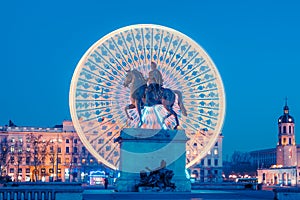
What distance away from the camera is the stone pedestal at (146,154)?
46500 millimetres

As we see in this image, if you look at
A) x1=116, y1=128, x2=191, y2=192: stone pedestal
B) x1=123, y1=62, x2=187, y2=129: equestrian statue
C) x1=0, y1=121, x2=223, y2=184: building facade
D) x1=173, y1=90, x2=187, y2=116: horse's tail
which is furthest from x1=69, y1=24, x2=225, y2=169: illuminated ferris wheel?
x1=0, y1=121, x2=223, y2=184: building facade

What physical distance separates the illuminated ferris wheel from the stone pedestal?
2550 millimetres

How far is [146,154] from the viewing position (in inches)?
1838

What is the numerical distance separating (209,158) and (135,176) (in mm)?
104925

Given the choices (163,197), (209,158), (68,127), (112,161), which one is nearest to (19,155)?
(68,127)

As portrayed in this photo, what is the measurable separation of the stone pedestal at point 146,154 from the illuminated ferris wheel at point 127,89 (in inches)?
100

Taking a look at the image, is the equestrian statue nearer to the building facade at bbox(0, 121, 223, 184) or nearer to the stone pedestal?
the stone pedestal

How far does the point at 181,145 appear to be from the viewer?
47469 millimetres

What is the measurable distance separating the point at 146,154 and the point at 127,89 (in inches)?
232

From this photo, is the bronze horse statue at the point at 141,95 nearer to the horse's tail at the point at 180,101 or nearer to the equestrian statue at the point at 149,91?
the equestrian statue at the point at 149,91

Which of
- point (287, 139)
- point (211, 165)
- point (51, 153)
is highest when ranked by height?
point (287, 139)

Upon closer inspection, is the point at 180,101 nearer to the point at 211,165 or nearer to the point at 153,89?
the point at 153,89

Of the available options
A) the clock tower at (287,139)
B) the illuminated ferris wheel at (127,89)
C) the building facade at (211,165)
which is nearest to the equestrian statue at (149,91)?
the illuminated ferris wheel at (127,89)

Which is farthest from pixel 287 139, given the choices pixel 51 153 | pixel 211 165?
pixel 51 153
